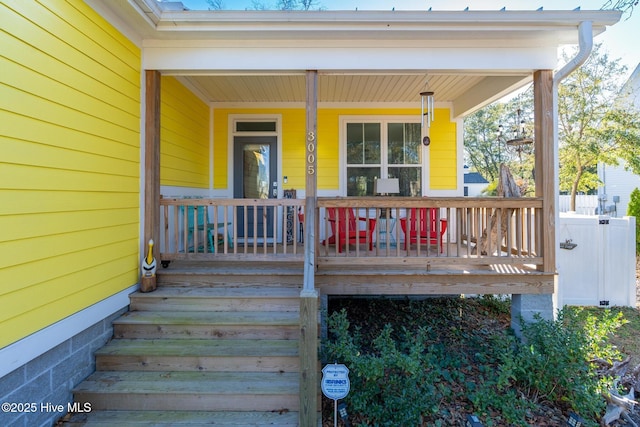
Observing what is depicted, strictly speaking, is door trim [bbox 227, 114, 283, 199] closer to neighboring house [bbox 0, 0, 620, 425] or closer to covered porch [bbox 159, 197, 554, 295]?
neighboring house [bbox 0, 0, 620, 425]

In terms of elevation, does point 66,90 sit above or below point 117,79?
below

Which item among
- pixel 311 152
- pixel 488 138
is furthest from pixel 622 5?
pixel 488 138

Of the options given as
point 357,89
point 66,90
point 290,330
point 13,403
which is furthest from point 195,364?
point 357,89

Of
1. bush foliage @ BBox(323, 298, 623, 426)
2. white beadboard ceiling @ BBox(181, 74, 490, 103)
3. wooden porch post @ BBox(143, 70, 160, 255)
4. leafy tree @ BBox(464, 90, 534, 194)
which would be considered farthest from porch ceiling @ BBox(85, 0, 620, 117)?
leafy tree @ BBox(464, 90, 534, 194)

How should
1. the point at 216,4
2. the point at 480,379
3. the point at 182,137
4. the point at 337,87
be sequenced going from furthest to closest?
the point at 337,87, the point at 182,137, the point at 216,4, the point at 480,379

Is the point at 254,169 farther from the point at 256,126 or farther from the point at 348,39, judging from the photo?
the point at 348,39

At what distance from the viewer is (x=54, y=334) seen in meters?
2.39

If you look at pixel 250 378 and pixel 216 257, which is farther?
pixel 216 257

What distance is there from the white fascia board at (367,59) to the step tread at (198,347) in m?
2.86

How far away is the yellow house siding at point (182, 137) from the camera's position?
14.2ft

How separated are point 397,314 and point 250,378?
290 cm

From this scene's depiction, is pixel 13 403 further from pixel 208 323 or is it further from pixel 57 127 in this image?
pixel 57 127

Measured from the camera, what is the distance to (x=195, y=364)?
2.80 meters

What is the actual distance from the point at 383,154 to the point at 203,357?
4621mm
